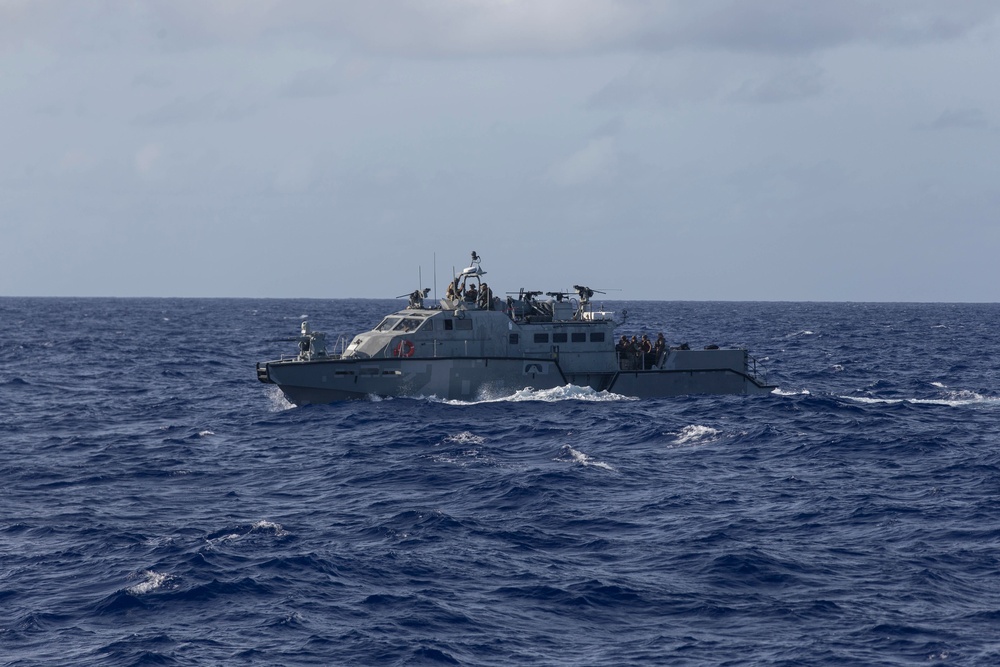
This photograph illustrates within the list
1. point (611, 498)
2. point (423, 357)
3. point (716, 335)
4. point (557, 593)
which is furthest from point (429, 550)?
point (716, 335)

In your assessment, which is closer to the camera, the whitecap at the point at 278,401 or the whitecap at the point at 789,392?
the whitecap at the point at 278,401

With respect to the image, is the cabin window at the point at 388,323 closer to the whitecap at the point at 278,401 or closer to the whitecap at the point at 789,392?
the whitecap at the point at 278,401

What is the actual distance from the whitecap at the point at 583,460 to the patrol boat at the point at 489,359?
378 inches

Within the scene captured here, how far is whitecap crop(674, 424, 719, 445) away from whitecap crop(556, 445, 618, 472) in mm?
3802

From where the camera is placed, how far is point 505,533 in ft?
78.5

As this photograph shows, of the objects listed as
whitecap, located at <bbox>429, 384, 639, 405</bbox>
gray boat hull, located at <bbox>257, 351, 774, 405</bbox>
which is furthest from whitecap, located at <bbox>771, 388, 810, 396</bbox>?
gray boat hull, located at <bbox>257, 351, 774, 405</bbox>

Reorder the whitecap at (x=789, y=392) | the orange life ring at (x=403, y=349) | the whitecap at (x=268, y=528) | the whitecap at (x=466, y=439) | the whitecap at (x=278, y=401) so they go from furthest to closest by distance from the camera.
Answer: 1. the whitecap at (x=789, y=392)
2. the whitecap at (x=278, y=401)
3. the orange life ring at (x=403, y=349)
4. the whitecap at (x=466, y=439)
5. the whitecap at (x=268, y=528)

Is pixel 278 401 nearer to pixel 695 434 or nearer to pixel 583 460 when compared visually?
pixel 695 434

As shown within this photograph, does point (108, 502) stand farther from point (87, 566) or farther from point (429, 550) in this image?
point (429, 550)

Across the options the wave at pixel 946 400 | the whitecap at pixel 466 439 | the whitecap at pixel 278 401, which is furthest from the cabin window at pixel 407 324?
the wave at pixel 946 400

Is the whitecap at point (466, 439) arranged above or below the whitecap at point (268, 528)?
above

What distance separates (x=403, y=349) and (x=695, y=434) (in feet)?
37.9

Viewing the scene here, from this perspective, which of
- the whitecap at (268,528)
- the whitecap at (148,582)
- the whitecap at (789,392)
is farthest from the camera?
the whitecap at (789,392)

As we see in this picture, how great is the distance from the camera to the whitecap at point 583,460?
1226 inches
